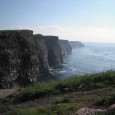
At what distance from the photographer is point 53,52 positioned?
410 ft

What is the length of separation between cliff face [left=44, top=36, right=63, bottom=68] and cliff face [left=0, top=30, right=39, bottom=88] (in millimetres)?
45760

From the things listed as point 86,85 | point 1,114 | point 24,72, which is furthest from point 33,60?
point 1,114

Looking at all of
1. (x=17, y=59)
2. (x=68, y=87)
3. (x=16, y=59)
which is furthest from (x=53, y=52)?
(x=68, y=87)

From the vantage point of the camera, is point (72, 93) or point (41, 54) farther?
point (41, 54)

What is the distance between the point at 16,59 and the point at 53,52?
58.5 metres

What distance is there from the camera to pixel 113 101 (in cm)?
1112

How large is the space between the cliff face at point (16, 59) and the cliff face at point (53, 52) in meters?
45.8

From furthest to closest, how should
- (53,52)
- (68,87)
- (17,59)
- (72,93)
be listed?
(53,52)
(17,59)
(68,87)
(72,93)

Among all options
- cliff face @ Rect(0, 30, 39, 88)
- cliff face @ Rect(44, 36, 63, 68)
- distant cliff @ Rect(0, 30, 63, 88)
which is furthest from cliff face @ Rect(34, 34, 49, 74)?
cliff face @ Rect(0, 30, 39, 88)

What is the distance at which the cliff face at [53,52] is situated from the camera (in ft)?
388

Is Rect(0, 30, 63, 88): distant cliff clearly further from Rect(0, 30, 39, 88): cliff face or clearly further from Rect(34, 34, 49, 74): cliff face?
Rect(34, 34, 49, 74): cliff face

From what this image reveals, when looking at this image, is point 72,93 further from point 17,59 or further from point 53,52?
point 53,52

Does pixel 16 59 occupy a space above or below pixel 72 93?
below

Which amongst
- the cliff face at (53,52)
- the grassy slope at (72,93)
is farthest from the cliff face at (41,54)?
the grassy slope at (72,93)
